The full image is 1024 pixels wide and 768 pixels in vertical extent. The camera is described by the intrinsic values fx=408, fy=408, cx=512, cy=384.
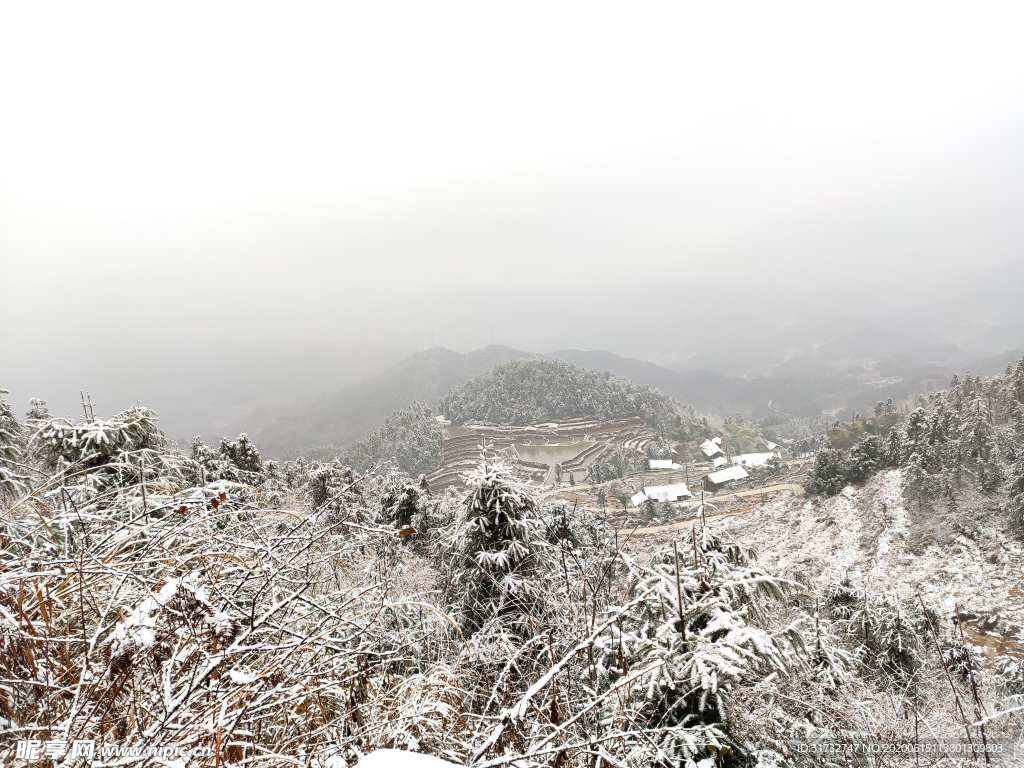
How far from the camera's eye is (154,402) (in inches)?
7402

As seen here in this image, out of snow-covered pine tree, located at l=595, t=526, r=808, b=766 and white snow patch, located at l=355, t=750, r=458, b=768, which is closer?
white snow patch, located at l=355, t=750, r=458, b=768

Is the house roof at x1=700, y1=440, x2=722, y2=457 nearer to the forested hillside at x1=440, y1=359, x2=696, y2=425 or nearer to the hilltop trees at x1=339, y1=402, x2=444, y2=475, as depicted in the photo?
the forested hillside at x1=440, y1=359, x2=696, y2=425

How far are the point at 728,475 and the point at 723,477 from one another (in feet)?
3.10

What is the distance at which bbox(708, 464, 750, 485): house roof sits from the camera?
179 ft

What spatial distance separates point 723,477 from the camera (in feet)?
181

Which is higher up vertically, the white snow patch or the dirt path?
the white snow patch

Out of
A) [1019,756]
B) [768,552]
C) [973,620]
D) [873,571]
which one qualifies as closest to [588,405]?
[768,552]

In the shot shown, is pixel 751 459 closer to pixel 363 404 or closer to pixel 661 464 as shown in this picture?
pixel 661 464

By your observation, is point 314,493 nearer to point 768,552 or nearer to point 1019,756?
point 1019,756

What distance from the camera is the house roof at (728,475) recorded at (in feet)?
179

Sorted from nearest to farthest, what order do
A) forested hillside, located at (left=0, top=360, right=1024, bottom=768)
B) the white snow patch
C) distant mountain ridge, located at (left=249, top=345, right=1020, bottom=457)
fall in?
the white snow patch < forested hillside, located at (left=0, top=360, right=1024, bottom=768) < distant mountain ridge, located at (left=249, top=345, right=1020, bottom=457)

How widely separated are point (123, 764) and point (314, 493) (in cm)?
1951

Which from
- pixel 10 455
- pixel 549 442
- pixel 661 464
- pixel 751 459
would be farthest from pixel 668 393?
pixel 10 455

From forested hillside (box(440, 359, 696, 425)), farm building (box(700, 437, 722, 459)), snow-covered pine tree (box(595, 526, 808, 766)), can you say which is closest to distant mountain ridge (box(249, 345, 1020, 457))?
forested hillside (box(440, 359, 696, 425))
